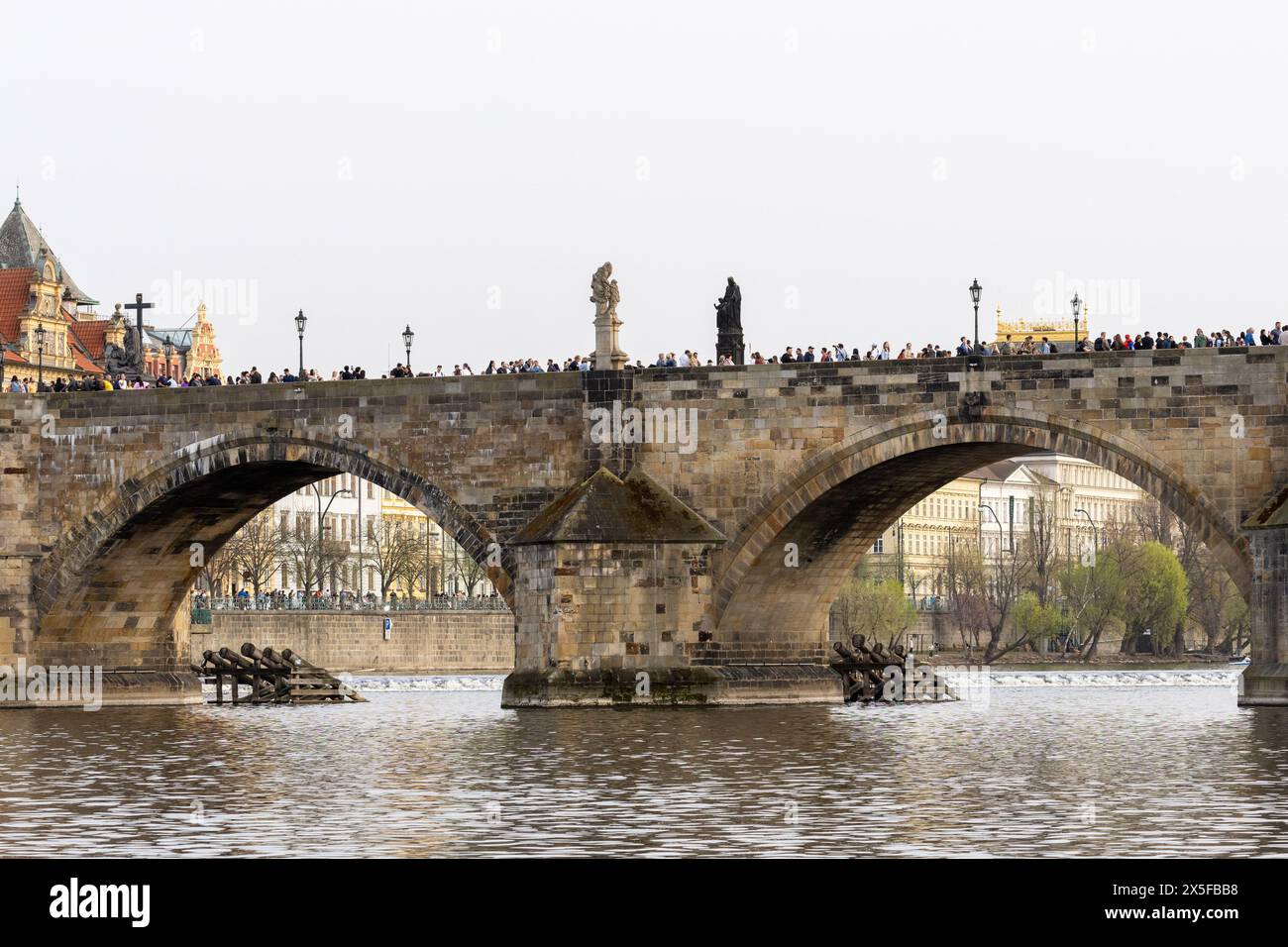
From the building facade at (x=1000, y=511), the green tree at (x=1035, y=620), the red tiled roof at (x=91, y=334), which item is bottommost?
the green tree at (x=1035, y=620)

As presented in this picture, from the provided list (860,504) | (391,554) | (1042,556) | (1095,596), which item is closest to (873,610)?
(1042,556)

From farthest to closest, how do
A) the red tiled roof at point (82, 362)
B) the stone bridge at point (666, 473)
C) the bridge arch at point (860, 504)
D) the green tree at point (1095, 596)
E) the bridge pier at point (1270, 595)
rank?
1. the green tree at point (1095, 596)
2. the red tiled roof at point (82, 362)
3. the bridge arch at point (860, 504)
4. the stone bridge at point (666, 473)
5. the bridge pier at point (1270, 595)

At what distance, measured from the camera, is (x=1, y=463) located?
6009 centimetres

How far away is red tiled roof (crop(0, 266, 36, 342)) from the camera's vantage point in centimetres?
10325

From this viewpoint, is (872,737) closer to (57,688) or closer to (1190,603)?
(57,688)

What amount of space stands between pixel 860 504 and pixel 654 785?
75.0ft

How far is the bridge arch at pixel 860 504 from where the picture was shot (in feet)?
159

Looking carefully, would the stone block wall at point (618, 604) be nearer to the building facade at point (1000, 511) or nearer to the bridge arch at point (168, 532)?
the bridge arch at point (168, 532)

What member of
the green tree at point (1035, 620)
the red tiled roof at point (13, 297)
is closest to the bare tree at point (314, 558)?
the red tiled roof at point (13, 297)

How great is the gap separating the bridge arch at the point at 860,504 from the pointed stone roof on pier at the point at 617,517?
1058 millimetres

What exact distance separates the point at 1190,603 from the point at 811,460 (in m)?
69.8

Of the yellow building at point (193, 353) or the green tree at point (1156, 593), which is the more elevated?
the yellow building at point (193, 353)
